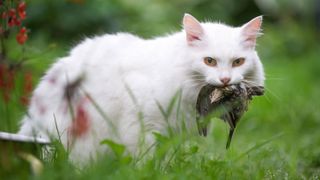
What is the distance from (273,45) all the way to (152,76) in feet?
24.5

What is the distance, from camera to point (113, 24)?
8.78 m

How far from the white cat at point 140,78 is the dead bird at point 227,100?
6 centimetres

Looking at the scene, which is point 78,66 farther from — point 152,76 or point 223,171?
point 223,171

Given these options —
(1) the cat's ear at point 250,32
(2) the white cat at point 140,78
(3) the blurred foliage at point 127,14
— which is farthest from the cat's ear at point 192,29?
(3) the blurred foliage at point 127,14

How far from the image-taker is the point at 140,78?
4.38 metres

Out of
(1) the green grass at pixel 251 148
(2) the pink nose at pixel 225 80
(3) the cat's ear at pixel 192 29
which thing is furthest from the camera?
(3) the cat's ear at pixel 192 29

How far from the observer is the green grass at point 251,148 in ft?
10.7

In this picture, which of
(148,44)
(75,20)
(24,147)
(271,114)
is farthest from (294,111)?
(24,147)

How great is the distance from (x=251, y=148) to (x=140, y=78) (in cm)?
112

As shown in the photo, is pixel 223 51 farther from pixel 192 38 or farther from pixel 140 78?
pixel 140 78

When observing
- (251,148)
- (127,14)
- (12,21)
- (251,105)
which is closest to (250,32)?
(251,148)

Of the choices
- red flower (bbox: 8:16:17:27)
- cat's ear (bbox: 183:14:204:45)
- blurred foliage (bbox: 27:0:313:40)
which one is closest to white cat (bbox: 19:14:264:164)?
cat's ear (bbox: 183:14:204:45)

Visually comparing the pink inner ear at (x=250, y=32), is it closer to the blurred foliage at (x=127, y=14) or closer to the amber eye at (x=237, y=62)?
the amber eye at (x=237, y=62)

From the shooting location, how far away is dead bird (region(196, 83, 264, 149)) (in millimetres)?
3969
